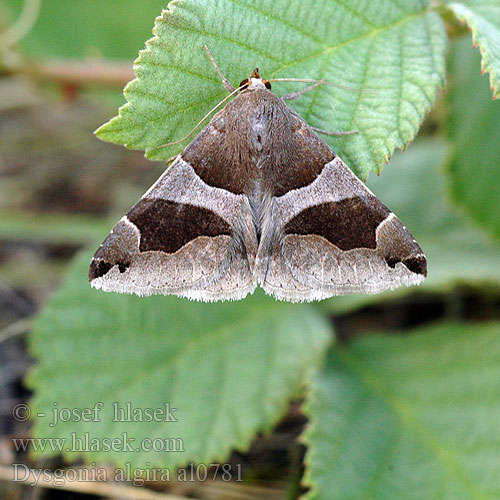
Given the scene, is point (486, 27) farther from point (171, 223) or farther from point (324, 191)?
point (171, 223)

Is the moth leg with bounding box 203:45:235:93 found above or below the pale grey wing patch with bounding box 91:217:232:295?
above

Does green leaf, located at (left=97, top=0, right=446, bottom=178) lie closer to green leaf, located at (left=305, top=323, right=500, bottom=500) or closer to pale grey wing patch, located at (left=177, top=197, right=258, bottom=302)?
pale grey wing patch, located at (left=177, top=197, right=258, bottom=302)

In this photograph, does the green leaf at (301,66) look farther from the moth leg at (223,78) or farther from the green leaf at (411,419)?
the green leaf at (411,419)

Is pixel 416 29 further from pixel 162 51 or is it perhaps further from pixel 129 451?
pixel 129 451

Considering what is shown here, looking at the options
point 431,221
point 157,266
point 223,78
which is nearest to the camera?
point 223,78

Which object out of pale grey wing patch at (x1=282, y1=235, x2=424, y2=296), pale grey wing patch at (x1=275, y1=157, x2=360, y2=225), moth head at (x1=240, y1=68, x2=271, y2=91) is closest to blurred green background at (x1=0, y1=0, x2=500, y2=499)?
moth head at (x1=240, y1=68, x2=271, y2=91)

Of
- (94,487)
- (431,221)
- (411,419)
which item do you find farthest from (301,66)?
(94,487)

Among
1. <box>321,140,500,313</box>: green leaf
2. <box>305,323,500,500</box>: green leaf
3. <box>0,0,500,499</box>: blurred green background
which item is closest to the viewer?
<box>305,323,500,500</box>: green leaf
